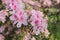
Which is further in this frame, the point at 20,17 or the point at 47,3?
the point at 47,3

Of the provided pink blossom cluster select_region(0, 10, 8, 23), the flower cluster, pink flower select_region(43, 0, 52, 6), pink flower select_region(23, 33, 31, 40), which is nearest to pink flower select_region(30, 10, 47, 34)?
the flower cluster

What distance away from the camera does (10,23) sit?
10.2ft

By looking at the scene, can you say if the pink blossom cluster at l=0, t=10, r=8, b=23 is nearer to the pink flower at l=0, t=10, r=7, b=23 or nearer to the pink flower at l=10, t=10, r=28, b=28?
the pink flower at l=0, t=10, r=7, b=23

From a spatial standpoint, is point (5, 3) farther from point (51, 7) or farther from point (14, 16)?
point (51, 7)

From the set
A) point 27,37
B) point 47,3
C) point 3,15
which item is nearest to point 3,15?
point 3,15

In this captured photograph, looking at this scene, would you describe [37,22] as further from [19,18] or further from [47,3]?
[47,3]

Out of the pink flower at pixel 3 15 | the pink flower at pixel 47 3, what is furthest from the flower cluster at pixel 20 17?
the pink flower at pixel 47 3

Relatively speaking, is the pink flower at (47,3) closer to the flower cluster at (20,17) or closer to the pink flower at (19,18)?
the flower cluster at (20,17)

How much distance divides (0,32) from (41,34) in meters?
0.52

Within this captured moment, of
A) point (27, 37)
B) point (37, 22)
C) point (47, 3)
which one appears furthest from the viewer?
point (47, 3)

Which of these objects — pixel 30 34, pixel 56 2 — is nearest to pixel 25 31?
pixel 30 34

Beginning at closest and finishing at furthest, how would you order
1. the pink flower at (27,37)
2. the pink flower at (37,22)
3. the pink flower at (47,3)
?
1. the pink flower at (37,22)
2. the pink flower at (27,37)
3. the pink flower at (47,3)

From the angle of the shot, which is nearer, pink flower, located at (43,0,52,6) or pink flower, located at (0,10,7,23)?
pink flower, located at (0,10,7,23)

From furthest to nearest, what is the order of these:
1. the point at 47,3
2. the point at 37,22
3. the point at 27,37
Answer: the point at 47,3 < the point at 27,37 < the point at 37,22
